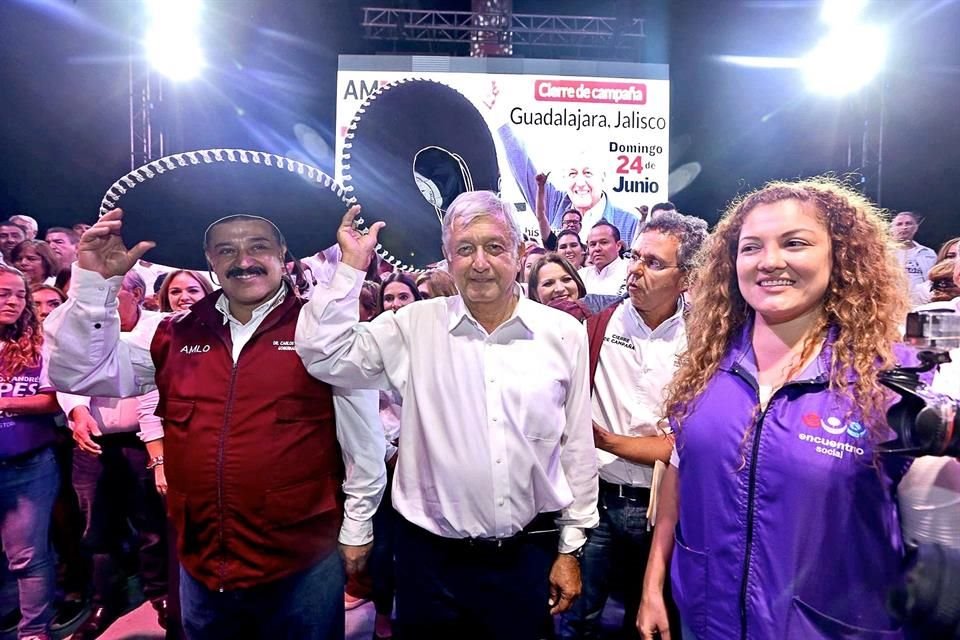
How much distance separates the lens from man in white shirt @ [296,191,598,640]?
1.71 metres

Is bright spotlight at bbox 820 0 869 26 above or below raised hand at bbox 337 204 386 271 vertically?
above

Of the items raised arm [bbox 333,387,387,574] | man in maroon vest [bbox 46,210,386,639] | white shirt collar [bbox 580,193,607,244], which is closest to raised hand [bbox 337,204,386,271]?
man in maroon vest [bbox 46,210,386,639]

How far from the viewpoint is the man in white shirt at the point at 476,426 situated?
1711 mm

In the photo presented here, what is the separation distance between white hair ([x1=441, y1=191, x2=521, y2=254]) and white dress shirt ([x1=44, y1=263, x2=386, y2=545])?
658 mm

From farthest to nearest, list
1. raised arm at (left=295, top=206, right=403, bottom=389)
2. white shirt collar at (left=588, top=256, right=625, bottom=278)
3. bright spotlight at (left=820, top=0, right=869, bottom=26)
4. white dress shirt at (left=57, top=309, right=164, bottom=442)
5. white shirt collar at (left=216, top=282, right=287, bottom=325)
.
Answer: bright spotlight at (left=820, top=0, right=869, bottom=26) < white shirt collar at (left=588, top=256, right=625, bottom=278) < white dress shirt at (left=57, top=309, right=164, bottom=442) < white shirt collar at (left=216, top=282, right=287, bottom=325) < raised arm at (left=295, top=206, right=403, bottom=389)

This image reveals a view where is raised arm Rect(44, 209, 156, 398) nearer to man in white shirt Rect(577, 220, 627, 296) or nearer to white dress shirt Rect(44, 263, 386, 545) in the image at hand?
white dress shirt Rect(44, 263, 386, 545)

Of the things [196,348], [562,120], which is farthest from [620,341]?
[562,120]

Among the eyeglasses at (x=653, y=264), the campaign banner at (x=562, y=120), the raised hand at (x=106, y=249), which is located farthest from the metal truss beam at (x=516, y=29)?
the raised hand at (x=106, y=249)

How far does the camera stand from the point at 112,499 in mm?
3508

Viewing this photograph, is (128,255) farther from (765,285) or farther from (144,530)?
(144,530)

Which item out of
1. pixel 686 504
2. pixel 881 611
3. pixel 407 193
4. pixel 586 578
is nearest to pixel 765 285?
pixel 686 504

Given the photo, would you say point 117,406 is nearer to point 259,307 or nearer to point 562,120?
point 259,307

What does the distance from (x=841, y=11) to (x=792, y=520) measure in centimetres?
795

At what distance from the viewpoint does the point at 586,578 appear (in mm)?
2449
